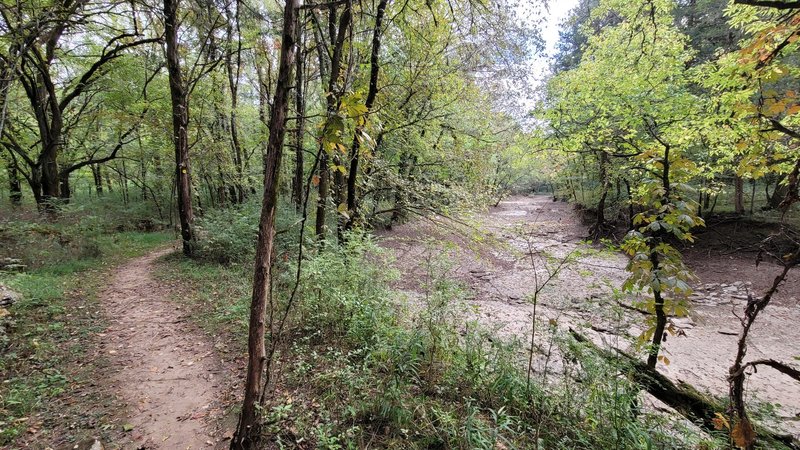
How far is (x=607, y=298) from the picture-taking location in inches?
221

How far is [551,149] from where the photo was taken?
41.8ft

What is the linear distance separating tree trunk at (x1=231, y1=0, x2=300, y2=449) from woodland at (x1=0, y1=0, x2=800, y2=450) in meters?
0.02

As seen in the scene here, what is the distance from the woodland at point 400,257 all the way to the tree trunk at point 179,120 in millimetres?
82

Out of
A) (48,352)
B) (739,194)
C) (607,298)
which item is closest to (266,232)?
(48,352)

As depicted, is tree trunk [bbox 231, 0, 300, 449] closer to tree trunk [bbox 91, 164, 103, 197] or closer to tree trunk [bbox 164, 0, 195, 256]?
tree trunk [bbox 164, 0, 195, 256]

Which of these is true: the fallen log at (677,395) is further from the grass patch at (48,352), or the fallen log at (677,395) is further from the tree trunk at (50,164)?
the tree trunk at (50,164)

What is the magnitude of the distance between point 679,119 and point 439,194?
812 cm

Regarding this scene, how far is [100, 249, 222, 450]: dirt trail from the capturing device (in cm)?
324

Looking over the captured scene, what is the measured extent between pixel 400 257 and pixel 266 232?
27.3 feet

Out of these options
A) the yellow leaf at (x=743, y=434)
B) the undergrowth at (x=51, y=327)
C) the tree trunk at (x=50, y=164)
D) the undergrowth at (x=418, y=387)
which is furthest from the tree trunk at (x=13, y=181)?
the yellow leaf at (x=743, y=434)

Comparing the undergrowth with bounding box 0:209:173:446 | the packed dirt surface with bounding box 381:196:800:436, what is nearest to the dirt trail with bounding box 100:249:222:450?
the undergrowth with bounding box 0:209:173:446

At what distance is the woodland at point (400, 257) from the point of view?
2.95 meters

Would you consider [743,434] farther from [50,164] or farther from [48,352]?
[50,164]

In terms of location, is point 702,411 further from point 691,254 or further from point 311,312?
point 691,254
